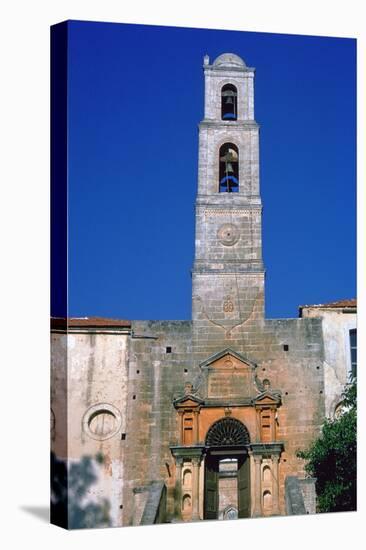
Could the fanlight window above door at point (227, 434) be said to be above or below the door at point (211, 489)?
above

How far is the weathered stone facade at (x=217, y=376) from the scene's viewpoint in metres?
19.7

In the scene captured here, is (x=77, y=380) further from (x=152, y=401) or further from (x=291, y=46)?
(x=291, y=46)

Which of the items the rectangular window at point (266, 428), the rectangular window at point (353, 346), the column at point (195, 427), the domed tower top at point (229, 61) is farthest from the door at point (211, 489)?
the domed tower top at point (229, 61)

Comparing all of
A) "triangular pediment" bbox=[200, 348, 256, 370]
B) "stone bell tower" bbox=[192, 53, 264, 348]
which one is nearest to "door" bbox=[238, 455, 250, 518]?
"triangular pediment" bbox=[200, 348, 256, 370]

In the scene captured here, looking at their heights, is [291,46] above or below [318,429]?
above

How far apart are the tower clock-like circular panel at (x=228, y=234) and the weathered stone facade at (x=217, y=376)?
0.02 meters

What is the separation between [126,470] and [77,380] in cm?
174

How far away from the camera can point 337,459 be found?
67.7 ft

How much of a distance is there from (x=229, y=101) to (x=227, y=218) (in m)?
1.92

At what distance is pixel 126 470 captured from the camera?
1958 cm

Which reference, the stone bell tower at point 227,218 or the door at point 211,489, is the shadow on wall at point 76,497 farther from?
the stone bell tower at point 227,218

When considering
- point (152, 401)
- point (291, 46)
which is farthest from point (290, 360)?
point (291, 46)

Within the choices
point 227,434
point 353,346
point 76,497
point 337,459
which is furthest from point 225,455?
point 76,497

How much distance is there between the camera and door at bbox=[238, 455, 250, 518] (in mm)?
20656
